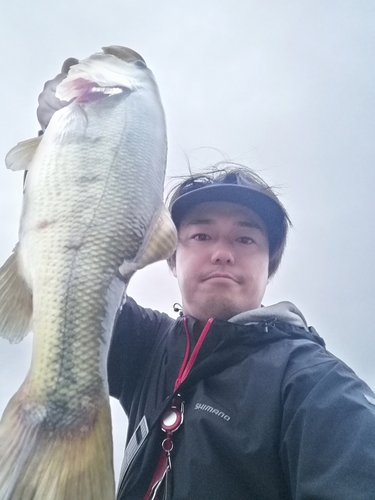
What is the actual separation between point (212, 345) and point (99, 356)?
97 cm

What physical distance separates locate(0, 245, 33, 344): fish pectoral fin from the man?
0.83 m

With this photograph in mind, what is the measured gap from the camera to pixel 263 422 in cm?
168

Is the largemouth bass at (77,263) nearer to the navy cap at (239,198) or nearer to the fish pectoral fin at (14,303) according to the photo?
the fish pectoral fin at (14,303)

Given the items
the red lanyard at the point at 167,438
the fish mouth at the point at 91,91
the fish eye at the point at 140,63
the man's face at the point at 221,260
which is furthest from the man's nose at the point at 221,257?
the fish eye at the point at 140,63

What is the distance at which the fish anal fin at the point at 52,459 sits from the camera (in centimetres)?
111

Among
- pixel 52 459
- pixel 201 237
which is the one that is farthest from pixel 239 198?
pixel 52 459

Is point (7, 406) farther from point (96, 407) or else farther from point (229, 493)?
point (229, 493)

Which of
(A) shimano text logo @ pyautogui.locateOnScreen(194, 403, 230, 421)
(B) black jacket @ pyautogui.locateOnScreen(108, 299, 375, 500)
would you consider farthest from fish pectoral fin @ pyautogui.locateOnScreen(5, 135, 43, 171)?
(A) shimano text logo @ pyautogui.locateOnScreen(194, 403, 230, 421)

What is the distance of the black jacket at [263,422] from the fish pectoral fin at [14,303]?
832mm

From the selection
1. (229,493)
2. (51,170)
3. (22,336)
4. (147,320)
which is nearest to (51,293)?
(22,336)

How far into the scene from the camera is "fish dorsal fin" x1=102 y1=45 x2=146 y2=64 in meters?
2.37

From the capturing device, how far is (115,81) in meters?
2.02

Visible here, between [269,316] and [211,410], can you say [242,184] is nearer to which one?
[269,316]

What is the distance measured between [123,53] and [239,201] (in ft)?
3.50
